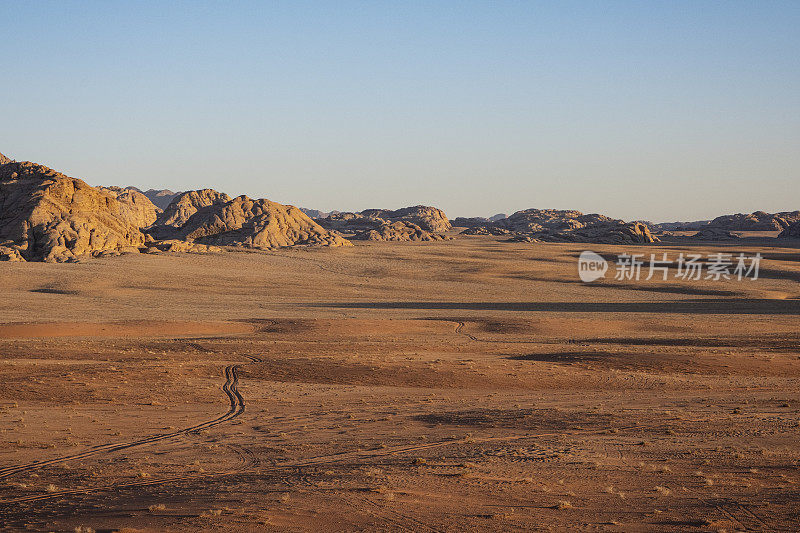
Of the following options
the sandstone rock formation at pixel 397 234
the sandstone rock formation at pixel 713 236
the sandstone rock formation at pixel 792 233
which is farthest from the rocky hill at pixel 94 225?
the sandstone rock formation at pixel 792 233

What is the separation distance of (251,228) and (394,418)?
83.9m

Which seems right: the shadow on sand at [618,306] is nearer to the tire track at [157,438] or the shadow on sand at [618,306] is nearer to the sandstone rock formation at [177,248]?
the tire track at [157,438]

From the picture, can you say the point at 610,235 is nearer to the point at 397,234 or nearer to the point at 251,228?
the point at 397,234

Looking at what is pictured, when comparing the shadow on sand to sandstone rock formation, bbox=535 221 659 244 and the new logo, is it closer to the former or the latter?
the new logo

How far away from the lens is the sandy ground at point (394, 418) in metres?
11.7

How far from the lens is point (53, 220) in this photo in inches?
2995

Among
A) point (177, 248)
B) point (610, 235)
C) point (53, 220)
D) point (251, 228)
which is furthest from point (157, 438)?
point (610, 235)

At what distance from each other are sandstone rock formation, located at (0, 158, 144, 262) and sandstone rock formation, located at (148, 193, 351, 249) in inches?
642

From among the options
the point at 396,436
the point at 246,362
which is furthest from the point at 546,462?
the point at 246,362

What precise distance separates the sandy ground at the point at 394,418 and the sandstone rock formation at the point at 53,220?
22.4 meters

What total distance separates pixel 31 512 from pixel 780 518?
11.2m

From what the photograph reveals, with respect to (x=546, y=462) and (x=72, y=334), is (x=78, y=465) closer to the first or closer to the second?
(x=546, y=462)

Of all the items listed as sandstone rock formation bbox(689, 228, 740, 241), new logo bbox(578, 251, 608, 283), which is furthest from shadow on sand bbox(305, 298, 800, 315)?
sandstone rock formation bbox(689, 228, 740, 241)

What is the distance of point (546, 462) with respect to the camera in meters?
14.8
